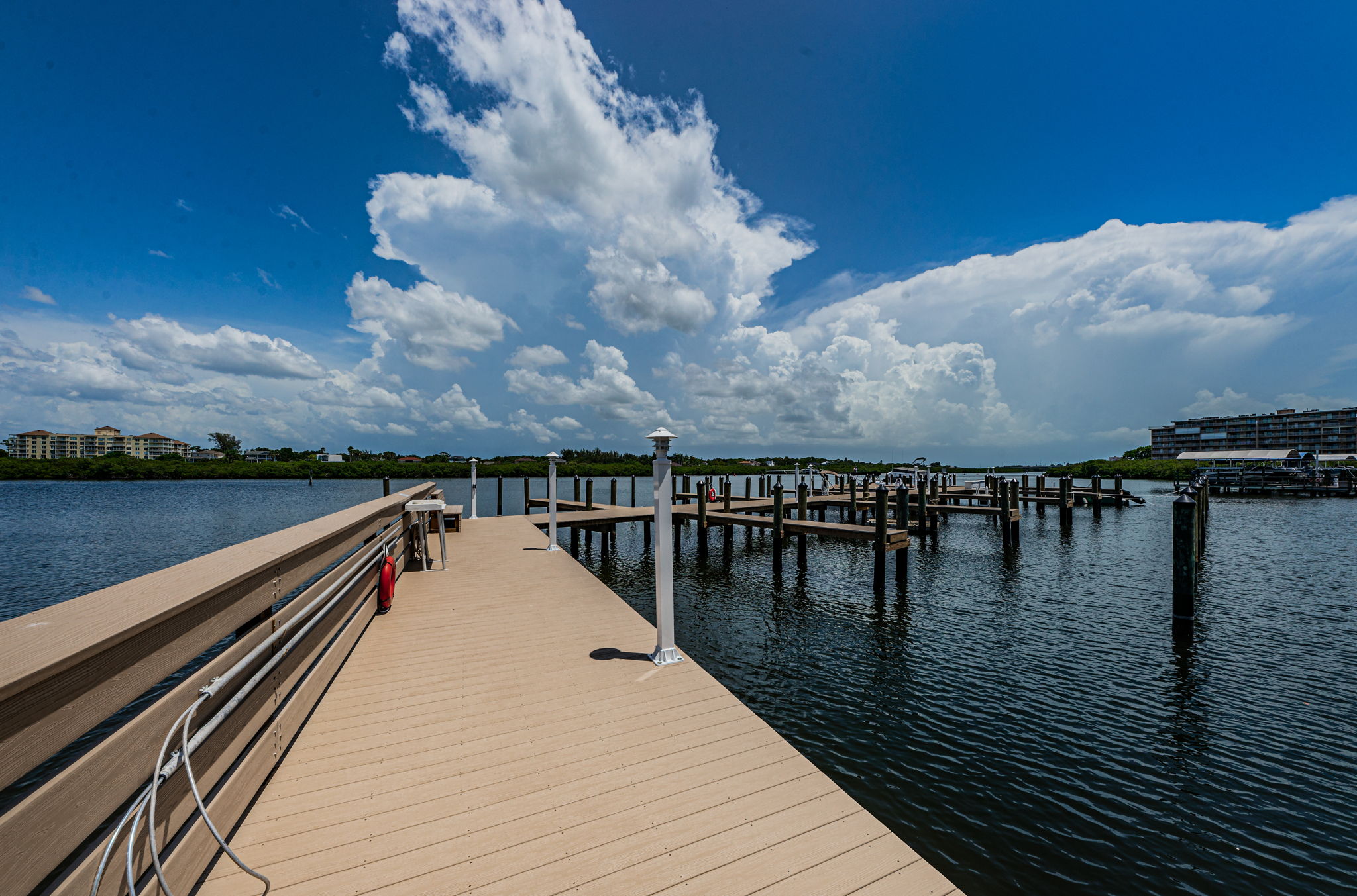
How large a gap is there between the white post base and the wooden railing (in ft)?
8.93

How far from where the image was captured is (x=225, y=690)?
270 cm

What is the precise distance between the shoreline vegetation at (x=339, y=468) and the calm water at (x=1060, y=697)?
186 ft

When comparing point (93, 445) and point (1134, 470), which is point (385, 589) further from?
point (93, 445)

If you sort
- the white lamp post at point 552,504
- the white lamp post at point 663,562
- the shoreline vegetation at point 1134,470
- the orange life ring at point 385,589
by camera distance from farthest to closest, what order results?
the shoreline vegetation at point 1134,470 < the white lamp post at point 552,504 < the orange life ring at point 385,589 < the white lamp post at point 663,562

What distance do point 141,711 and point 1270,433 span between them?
463ft

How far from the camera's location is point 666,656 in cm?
505

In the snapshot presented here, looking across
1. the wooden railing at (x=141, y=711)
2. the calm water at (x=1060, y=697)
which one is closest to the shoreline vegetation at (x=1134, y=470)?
the calm water at (x=1060, y=697)

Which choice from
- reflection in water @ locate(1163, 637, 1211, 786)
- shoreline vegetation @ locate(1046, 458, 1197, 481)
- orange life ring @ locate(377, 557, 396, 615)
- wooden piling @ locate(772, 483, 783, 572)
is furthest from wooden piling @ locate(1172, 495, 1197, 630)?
shoreline vegetation @ locate(1046, 458, 1197, 481)

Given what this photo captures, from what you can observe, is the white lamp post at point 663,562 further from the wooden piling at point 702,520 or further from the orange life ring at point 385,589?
the wooden piling at point 702,520

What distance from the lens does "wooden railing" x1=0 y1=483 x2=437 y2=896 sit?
1.41 m

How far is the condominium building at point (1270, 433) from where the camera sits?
87750 millimetres

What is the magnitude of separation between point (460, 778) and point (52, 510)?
48.3 meters

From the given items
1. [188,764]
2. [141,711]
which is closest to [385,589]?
[141,711]

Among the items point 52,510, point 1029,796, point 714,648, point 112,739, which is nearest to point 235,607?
point 112,739
